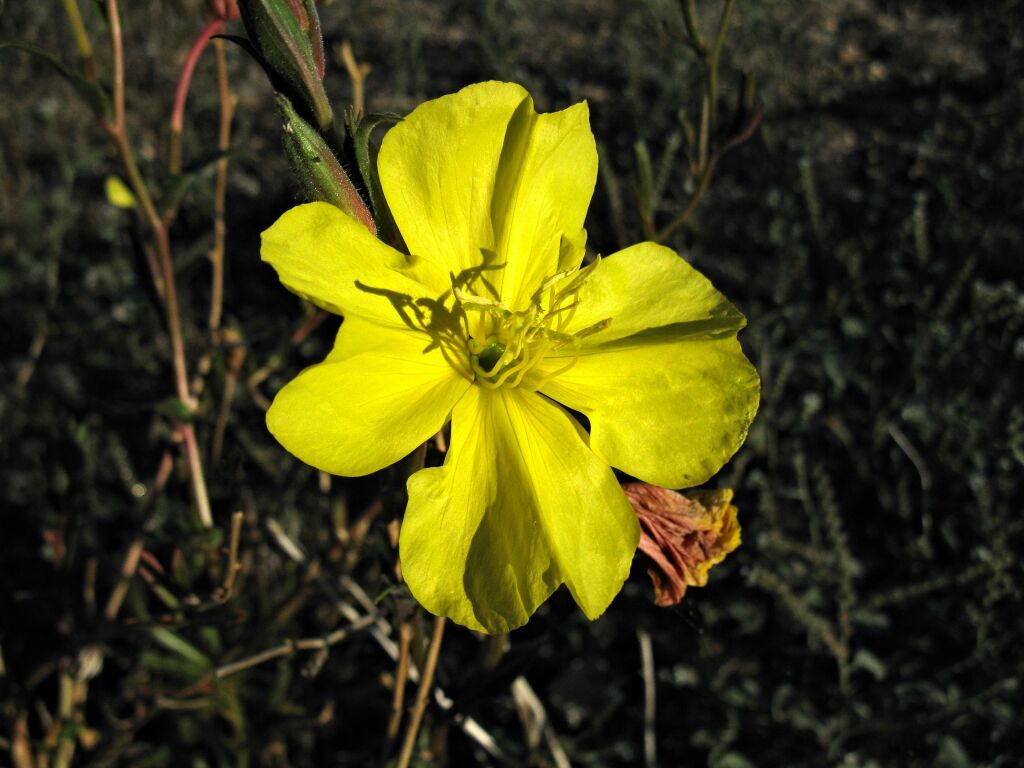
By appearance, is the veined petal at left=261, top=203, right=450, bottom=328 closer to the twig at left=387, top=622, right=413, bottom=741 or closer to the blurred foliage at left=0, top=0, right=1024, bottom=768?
the blurred foliage at left=0, top=0, right=1024, bottom=768

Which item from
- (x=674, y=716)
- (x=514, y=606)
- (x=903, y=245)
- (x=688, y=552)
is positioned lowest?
(x=674, y=716)

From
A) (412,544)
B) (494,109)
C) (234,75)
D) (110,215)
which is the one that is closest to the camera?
(412,544)

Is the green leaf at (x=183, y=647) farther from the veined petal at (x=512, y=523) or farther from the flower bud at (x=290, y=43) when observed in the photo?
the flower bud at (x=290, y=43)

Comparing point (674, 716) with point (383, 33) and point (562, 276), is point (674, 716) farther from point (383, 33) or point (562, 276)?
point (383, 33)

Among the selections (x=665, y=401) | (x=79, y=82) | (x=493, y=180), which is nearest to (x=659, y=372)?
(x=665, y=401)

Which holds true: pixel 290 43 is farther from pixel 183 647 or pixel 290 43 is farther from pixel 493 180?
pixel 183 647

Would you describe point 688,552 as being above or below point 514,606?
below

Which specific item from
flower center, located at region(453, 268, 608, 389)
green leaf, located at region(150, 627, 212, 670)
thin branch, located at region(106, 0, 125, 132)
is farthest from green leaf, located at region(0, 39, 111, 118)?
green leaf, located at region(150, 627, 212, 670)

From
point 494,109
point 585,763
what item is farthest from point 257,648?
point 494,109
